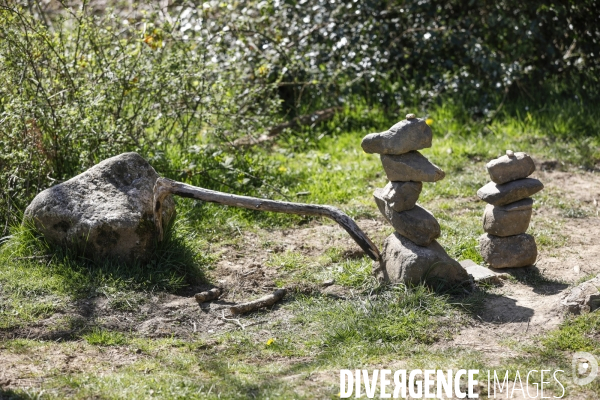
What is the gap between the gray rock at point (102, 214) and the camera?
612 cm

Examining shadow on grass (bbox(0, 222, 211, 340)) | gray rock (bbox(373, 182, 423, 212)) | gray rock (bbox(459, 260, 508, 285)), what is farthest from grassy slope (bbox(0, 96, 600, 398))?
gray rock (bbox(373, 182, 423, 212))

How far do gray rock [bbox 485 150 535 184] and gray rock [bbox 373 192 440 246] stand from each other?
0.61 metres

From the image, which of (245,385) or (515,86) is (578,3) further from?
(245,385)

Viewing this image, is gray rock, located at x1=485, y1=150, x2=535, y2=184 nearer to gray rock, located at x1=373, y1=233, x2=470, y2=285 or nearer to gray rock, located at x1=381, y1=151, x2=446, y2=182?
gray rock, located at x1=381, y1=151, x2=446, y2=182

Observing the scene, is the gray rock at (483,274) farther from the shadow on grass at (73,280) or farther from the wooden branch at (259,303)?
the shadow on grass at (73,280)

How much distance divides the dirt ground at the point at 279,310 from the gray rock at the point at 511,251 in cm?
11

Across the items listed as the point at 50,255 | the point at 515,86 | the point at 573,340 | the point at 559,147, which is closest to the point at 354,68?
the point at 515,86

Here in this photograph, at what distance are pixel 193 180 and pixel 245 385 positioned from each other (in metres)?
3.67

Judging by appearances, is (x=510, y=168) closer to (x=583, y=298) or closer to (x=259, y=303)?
(x=583, y=298)

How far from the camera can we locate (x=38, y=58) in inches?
293

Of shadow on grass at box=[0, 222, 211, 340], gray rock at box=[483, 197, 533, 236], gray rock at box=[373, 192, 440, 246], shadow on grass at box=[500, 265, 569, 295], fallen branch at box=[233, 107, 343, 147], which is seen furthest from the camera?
fallen branch at box=[233, 107, 343, 147]

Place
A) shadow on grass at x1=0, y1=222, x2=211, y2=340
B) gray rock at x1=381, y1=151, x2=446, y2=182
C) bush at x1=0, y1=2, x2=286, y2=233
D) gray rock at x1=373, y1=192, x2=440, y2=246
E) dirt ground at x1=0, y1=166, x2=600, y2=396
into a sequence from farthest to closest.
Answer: bush at x1=0, y1=2, x2=286, y2=233 → gray rock at x1=373, y1=192, x2=440, y2=246 → gray rock at x1=381, y1=151, x2=446, y2=182 → shadow on grass at x1=0, y1=222, x2=211, y2=340 → dirt ground at x1=0, y1=166, x2=600, y2=396

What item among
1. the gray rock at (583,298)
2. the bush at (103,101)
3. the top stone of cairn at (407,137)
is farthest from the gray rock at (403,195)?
the bush at (103,101)

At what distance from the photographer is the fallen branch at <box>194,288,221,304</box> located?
228 inches
